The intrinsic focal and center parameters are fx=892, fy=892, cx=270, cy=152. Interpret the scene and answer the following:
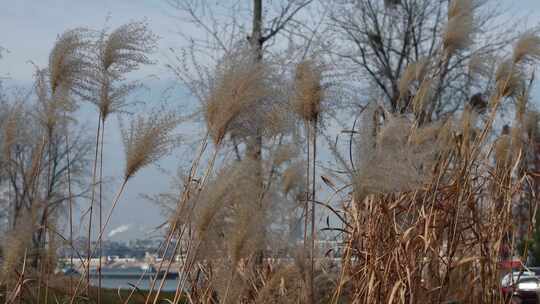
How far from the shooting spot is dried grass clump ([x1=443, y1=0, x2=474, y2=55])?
3.87m

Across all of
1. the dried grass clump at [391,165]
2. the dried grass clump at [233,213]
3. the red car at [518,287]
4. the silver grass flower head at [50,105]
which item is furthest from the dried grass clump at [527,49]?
the silver grass flower head at [50,105]

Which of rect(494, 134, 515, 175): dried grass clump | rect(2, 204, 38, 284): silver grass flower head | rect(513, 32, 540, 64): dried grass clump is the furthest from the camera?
rect(494, 134, 515, 175): dried grass clump

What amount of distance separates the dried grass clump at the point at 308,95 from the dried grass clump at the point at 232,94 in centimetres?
34

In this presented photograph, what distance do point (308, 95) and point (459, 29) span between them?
0.97 metres

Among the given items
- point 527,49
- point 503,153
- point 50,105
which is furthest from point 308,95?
point 503,153

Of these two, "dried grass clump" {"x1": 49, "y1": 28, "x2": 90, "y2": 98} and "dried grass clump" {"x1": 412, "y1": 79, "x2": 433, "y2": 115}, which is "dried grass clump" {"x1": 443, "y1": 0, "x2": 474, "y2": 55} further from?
"dried grass clump" {"x1": 49, "y1": 28, "x2": 90, "y2": 98}

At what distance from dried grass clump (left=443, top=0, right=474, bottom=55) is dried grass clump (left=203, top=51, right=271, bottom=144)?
49.0 inches

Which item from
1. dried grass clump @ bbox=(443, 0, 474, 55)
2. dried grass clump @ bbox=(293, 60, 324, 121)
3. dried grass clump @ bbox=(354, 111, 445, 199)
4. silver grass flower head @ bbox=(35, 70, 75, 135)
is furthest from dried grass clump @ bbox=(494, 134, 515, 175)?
silver grass flower head @ bbox=(35, 70, 75, 135)

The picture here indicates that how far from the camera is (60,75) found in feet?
10.6

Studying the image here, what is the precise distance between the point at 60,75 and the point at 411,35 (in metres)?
14.5

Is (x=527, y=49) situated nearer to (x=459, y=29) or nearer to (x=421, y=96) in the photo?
(x=459, y=29)

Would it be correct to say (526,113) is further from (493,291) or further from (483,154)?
(493,291)

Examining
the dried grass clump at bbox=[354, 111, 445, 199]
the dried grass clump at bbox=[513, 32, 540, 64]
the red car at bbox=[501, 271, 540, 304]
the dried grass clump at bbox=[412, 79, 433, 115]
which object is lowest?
the red car at bbox=[501, 271, 540, 304]

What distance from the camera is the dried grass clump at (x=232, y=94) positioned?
9.16 ft
